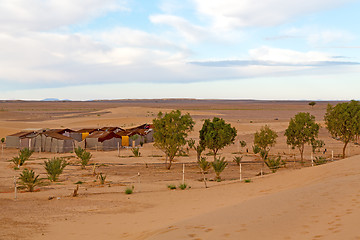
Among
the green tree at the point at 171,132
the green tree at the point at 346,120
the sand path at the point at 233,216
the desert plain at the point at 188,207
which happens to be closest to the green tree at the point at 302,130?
the green tree at the point at 346,120

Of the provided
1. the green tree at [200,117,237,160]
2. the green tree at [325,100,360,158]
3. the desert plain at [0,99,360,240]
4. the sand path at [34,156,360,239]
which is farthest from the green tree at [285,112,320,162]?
the sand path at [34,156,360,239]

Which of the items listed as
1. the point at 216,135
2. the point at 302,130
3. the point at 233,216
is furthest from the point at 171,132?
the point at 233,216

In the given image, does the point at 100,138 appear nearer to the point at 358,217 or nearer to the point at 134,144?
the point at 134,144

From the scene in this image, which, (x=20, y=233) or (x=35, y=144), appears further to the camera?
(x=35, y=144)

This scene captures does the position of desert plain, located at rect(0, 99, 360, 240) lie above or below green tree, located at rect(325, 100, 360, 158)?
below

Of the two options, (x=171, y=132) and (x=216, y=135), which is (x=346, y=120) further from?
(x=171, y=132)

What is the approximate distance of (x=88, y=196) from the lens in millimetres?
19969

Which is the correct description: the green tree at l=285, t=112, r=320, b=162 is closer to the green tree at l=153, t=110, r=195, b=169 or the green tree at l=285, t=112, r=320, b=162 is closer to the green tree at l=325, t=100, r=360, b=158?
the green tree at l=325, t=100, r=360, b=158

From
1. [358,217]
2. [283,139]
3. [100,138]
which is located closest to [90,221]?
[358,217]

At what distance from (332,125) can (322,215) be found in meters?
26.6

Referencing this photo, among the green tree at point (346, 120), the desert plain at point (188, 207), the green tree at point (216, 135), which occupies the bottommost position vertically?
the desert plain at point (188, 207)

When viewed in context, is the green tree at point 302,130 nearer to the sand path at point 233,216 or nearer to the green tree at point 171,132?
the green tree at point 171,132

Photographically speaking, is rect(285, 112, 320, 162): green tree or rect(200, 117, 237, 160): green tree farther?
rect(285, 112, 320, 162): green tree

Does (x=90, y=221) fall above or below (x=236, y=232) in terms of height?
below
